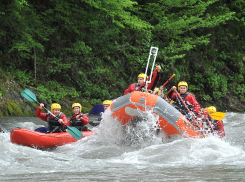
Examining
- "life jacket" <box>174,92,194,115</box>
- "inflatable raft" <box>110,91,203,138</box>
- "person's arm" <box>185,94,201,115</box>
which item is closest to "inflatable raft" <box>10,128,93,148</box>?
"inflatable raft" <box>110,91,203,138</box>

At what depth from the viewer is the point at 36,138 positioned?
644 cm

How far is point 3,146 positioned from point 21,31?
683 centimetres

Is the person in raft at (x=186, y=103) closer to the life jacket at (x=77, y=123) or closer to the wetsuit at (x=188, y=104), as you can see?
the wetsuit at (x=188, y=104)

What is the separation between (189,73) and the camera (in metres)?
18.0

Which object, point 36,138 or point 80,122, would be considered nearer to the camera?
point 36,138

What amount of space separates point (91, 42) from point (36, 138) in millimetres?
7842

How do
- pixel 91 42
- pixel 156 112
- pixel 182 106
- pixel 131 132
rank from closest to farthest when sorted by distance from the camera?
1. pixel 156 112
2. pixel 131 132
3. pixel 182 106
4. pixel 91 42

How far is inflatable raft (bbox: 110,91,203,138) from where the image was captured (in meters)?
6.16

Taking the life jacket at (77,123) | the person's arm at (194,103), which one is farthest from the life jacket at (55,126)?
the person's arm at (194,103)

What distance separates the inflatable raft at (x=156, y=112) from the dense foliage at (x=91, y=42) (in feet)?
17.0

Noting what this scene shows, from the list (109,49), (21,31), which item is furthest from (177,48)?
(21,31)

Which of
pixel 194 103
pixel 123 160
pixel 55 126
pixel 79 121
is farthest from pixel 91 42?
pixel 123 160

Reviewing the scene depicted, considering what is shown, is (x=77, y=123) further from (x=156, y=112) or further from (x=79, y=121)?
(x=156, y=112)

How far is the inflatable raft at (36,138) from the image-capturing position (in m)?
6.39
